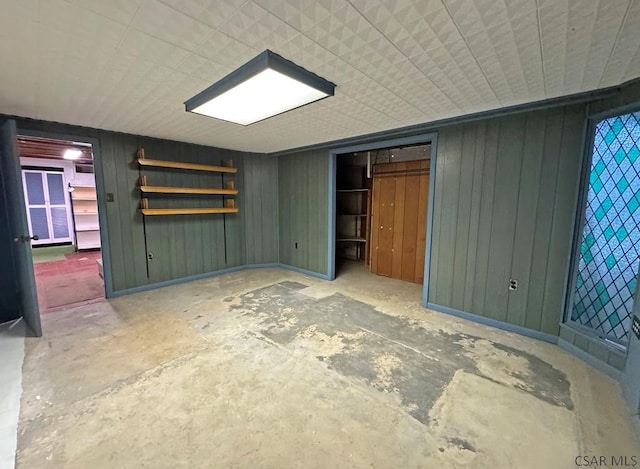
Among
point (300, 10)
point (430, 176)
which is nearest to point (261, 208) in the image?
point (430, 176)

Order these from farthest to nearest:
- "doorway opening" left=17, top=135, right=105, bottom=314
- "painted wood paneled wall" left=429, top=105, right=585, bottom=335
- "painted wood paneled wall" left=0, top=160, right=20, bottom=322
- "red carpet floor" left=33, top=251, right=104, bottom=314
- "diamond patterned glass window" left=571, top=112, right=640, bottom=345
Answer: "doorway opening" left=17, top=135, right=105, bottom=314 → "red carpet floor" left=33, top=251, right=104, bottom=314 → "painted wood paneled wall" left=0, top=160, right=20, bottom=322 → "painted wood paneled wall" left=429, top=105, right=585, bottom=335 → "diamond patterned glass window" left=571, top=112, right=640, bottom=345

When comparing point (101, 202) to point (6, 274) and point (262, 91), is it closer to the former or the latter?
point (6, 274)

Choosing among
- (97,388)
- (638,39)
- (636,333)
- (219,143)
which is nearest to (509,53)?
(638,39)

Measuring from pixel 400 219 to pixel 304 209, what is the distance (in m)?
1.75

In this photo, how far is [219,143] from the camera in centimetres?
432

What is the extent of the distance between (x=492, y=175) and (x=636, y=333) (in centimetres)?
173

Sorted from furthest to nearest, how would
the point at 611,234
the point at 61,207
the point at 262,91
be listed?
the point at 61,207, the point at 611,234, the point at 262,91

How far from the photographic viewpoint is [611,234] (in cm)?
224

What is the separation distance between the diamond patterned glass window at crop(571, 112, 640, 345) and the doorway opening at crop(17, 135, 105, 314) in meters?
7.36

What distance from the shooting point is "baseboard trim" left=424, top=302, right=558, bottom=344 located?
2.67m

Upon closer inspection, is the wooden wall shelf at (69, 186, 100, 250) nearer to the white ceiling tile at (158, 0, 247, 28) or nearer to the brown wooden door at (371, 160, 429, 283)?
the brown wooden door at (371, 160, 429, 283)

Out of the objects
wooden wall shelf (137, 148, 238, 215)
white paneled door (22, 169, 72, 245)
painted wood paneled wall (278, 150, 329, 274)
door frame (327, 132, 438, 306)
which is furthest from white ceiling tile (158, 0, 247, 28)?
white paneled door (22, 169, 72, 245)

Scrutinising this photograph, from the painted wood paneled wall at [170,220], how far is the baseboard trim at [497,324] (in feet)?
11.3

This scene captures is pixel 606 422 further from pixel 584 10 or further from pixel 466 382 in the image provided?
pixel 584 10
